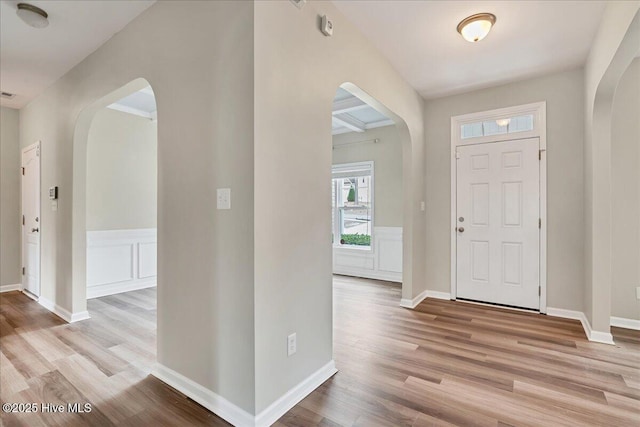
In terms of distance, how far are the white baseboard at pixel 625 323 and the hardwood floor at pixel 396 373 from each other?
11 cm

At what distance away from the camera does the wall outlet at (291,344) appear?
6.27 feet

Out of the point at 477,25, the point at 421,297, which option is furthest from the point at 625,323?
the point at 477,25

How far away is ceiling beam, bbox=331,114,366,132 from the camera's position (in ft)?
16.2

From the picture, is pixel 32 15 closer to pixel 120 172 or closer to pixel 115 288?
pixel 120 172

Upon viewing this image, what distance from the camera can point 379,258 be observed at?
18.0 ft

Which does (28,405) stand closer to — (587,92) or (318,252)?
(318,252)

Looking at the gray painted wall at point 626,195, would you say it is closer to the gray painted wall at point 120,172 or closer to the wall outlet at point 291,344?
the wall outlet at point 291,344

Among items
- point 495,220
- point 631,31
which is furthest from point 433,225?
point 631,31

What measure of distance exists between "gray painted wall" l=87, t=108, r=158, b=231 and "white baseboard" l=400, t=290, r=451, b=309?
403cm

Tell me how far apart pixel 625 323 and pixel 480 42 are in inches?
125

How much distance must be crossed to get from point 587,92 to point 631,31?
1.50 metres

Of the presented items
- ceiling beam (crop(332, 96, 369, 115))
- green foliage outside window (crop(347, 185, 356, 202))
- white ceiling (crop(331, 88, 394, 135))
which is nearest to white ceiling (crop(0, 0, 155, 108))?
white ceiling (crop(331, 88, 394, 135))

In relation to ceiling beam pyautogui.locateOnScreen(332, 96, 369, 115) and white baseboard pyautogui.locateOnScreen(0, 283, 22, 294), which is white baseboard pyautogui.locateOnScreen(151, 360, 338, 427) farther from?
white baseboard pyautogui.locateOnScreen(0, 283, 22, 294)

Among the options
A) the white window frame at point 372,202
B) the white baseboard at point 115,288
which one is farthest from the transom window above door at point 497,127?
the white baseboard at point 115,288
